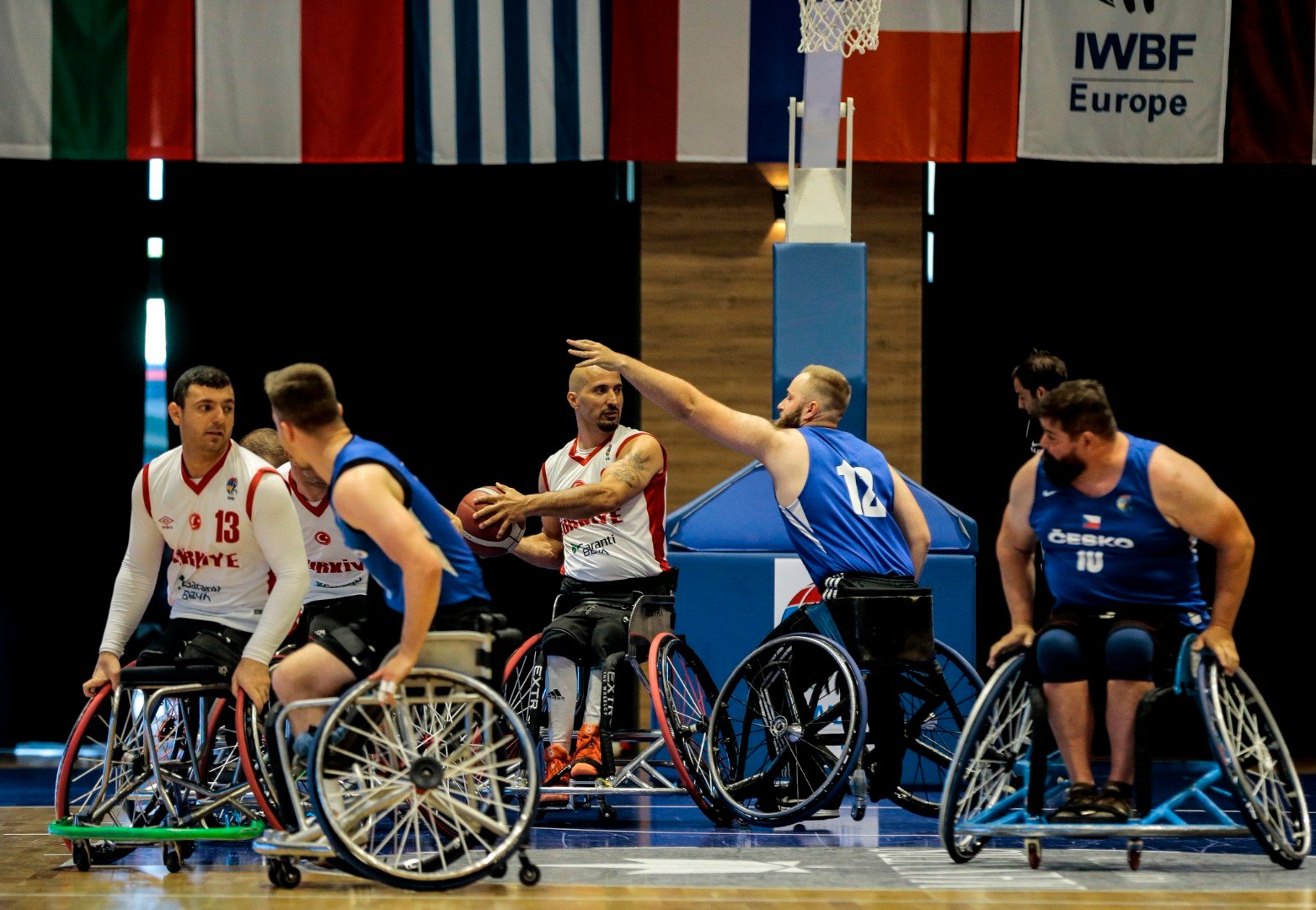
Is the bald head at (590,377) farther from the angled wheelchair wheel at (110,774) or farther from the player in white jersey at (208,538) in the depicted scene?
the angled wheelchair wheel at (110,774)

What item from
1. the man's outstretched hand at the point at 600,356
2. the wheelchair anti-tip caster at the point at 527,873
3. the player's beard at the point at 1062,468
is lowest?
the wheelchair anti-tip caster at the point at 527,873

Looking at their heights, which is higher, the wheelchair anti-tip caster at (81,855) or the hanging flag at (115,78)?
the hanging flag at (115,78)

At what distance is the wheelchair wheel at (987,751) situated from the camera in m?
3.86

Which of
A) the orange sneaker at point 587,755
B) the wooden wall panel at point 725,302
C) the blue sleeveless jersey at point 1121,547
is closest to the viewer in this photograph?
the blue sleeveless jersey at point 1121,547

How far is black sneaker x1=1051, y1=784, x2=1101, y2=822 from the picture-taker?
389 centimetres

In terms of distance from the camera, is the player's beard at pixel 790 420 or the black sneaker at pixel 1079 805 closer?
the black sneaker at pixel 1079 805

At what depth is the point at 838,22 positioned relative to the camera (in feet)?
22.2

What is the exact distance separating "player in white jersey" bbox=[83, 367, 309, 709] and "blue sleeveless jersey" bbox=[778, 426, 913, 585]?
4.86 ft

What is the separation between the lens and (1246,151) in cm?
732

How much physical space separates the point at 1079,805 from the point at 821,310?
2966mm

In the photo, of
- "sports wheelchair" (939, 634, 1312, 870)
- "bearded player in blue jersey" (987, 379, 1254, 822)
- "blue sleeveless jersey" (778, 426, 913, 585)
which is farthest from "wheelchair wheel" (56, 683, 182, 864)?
"bearded player in blue jersey" (987, 379, 1254, 822)

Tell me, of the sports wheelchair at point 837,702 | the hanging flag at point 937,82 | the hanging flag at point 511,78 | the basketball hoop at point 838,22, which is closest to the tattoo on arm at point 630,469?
the sports wheelchair at point 837,702

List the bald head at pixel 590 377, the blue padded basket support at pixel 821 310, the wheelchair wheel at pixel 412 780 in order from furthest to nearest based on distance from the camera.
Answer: the blue padded basket support at pixel 821 310
the bald head at pixel 590 377
the wheelchair wheel at pixel 412 780

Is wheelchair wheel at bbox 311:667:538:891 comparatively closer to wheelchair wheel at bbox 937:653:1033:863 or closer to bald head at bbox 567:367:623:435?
wheelchair wheel at bbox 937:653:1033:863
